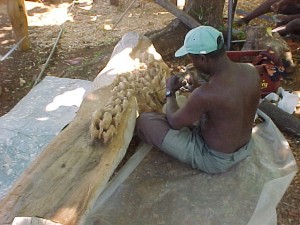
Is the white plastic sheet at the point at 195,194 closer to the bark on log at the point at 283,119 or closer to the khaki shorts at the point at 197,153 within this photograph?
the khaki shorts at the point at 197,153

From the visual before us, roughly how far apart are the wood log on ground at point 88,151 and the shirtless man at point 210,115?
24cm

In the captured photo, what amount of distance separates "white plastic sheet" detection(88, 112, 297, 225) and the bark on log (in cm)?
100

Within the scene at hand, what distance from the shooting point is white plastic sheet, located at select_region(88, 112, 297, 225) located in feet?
8.54

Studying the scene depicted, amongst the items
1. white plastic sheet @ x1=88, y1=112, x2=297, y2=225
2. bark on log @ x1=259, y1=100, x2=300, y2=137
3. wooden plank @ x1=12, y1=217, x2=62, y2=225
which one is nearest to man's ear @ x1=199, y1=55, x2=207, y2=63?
white plastic sheet @ x1=88, y1=112, x2=297, y2=225

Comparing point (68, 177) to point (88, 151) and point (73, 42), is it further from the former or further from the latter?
point (73, 42)

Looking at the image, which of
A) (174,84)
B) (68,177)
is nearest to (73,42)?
(174,84)

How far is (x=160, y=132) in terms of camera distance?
116 inches

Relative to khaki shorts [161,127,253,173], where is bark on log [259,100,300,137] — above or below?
below

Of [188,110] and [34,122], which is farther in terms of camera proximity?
[34,122]

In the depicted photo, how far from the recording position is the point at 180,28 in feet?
17.8

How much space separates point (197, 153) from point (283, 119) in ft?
4.94

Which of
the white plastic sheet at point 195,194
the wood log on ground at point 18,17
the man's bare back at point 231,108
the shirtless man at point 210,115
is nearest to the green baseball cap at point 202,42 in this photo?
the shirtless man at point 210,115

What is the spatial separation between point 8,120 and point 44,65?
180 centimetres

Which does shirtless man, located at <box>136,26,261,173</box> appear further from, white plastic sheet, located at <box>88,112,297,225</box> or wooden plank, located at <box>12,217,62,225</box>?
wooden plank, located at <box>12,217,62,225</box>
